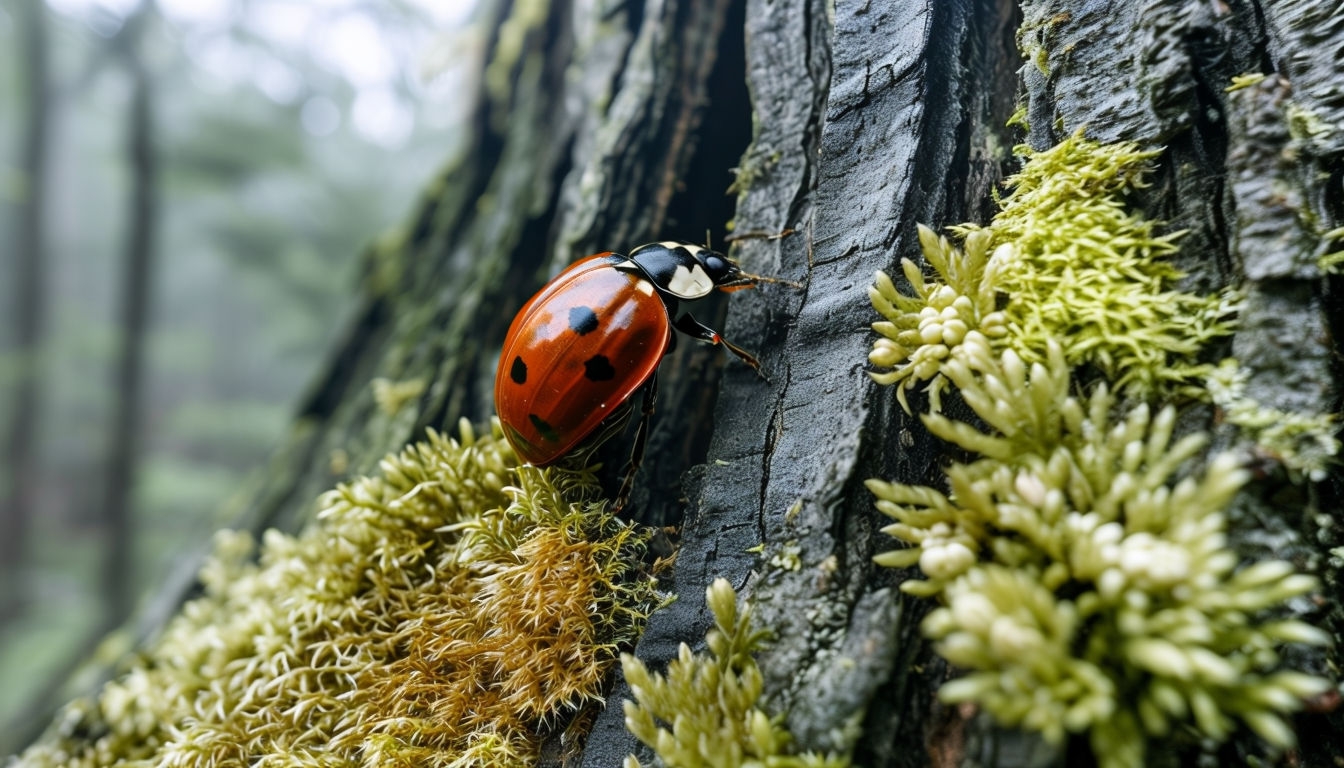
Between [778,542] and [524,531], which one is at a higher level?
[524,531]

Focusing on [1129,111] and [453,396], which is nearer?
[1129,111]

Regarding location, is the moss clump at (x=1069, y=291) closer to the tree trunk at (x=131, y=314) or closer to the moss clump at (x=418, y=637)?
the moss clump at (x=418, y=637)

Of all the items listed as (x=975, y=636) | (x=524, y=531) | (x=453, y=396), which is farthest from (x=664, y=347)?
(x=975, y=636)

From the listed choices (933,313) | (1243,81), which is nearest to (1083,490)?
(933,313)

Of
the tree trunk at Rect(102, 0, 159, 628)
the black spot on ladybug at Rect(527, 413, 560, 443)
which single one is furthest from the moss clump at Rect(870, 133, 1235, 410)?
the tree trunk at Rect(102, 0, 159, 628)

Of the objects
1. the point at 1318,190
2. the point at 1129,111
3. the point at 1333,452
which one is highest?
the point at 1129,111

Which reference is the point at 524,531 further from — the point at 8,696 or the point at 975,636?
the point at 8,696

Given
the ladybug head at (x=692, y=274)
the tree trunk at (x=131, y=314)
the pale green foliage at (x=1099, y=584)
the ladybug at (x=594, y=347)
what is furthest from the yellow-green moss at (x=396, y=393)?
the tree trunk at (x=131, y=314)
